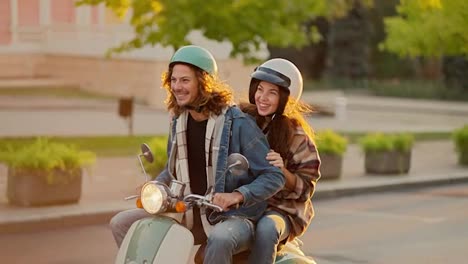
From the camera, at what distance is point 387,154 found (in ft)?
57.5

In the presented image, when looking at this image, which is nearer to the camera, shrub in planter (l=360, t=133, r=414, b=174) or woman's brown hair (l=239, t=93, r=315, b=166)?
woman's brown hair (l=239, t=93, r=315, b=166)

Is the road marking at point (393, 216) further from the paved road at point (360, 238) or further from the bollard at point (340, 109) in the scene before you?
the bollard at point (340, 109)

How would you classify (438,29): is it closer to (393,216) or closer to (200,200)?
(393,216)

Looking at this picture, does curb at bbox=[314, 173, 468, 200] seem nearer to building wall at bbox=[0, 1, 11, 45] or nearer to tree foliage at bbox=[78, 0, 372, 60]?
tree foliage at bbox=[78, 0, 372, 60]

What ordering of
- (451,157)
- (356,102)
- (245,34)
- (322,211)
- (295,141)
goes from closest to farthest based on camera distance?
1. (295,141)
2. (322,211)
3. (245,34)
4. (451,157)
5. (356,102)

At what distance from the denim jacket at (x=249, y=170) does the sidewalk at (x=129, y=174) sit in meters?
6.45

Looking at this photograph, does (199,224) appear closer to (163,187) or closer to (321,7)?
(163,187)

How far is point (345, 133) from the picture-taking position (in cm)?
2752

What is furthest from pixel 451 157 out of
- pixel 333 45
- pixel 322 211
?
pixel 333 45

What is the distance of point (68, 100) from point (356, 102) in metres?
16.0

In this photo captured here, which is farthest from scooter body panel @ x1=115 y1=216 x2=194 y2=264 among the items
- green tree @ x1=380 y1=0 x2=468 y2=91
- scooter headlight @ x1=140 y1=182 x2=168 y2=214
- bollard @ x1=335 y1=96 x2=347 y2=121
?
bollard @ x1=335 y1=96 x2=347 y2=121

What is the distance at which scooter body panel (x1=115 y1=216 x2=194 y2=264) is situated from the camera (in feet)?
16.5

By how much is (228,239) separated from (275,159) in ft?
1.64

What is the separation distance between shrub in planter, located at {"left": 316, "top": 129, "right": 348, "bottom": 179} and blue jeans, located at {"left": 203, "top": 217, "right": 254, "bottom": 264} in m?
10.9
